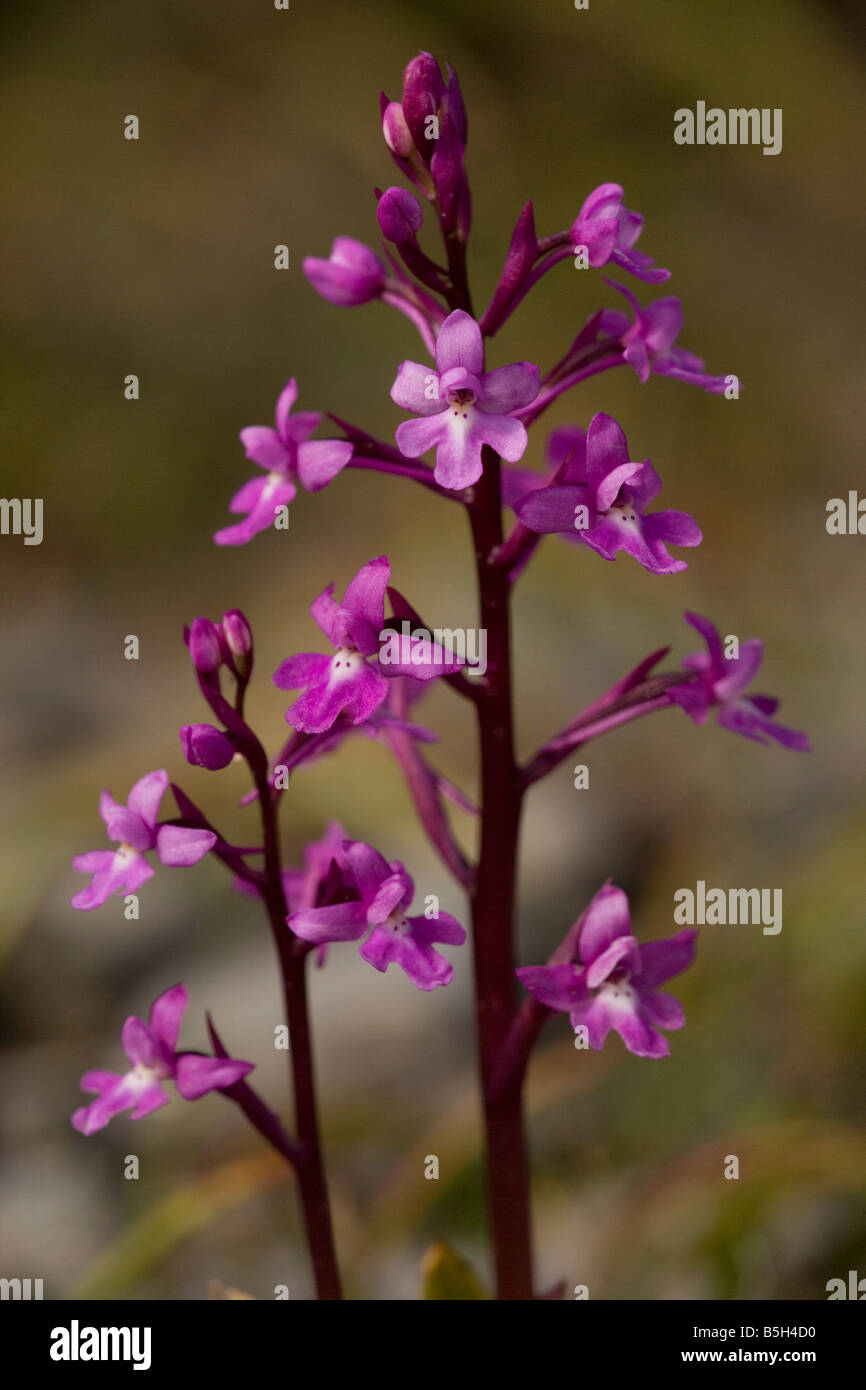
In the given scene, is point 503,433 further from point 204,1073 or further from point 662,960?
point 204,1073

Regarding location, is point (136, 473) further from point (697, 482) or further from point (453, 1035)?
point (453, 1035)

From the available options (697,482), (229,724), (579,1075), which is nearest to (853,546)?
(697,482)

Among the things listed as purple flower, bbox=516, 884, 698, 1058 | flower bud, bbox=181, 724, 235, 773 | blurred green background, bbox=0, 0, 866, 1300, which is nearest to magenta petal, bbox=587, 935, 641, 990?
purple flower, bbox=516, 884, 698, 1058

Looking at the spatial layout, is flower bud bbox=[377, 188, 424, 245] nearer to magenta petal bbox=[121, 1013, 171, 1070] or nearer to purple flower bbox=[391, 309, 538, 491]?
purple flower bbox=[391, 309, 538, 491]

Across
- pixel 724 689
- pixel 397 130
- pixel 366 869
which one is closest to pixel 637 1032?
pixel 366 869

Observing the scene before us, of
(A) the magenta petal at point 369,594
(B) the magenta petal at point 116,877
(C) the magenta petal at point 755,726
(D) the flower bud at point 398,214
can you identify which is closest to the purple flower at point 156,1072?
(B) the magenta petal at point 116,877
